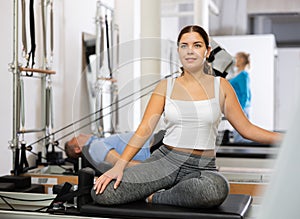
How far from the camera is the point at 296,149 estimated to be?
0.72 feet

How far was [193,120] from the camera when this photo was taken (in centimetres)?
220

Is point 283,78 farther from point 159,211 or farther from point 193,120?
point 159,211

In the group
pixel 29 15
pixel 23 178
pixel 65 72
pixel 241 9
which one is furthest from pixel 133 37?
pixel 241 9

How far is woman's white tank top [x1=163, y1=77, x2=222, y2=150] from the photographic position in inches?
86.0

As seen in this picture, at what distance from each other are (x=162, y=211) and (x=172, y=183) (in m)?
0.21

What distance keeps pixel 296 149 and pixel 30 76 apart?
3.38m

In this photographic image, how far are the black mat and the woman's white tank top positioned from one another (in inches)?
10.1

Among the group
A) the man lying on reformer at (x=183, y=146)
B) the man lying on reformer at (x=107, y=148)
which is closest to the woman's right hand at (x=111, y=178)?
the man lying on reformer at (x=183, y=146)

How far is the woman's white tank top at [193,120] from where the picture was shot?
2186 mm

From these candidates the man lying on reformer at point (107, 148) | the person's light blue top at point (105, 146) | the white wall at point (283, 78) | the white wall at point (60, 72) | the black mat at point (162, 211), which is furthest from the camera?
the white wall at point (283, 78)

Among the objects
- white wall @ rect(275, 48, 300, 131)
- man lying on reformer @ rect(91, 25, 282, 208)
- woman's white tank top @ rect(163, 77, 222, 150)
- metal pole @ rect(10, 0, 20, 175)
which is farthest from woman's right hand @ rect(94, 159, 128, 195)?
white wall @ rect(275, 48, 300, 131)

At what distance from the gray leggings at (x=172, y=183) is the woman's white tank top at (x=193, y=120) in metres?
0.05

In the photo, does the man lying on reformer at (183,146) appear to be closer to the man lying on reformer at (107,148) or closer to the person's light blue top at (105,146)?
the man lying on reformer at (107,148)

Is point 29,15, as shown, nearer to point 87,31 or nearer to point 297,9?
point 87,31
